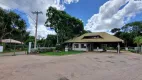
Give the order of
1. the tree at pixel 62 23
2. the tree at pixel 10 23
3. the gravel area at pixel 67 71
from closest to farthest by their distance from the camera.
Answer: the gravel area at pixel 67 71 → the tree at pixel 10 23 → the tree at pixel 62 23

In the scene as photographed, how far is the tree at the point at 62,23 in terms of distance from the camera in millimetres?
31422

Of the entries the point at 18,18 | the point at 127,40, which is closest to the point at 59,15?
the point at 18,18

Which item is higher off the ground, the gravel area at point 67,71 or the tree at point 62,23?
the tree at point 62,23

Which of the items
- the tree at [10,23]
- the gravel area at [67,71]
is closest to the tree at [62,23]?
the tree at [10,23]

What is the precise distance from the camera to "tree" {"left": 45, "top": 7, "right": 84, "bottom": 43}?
103 feet

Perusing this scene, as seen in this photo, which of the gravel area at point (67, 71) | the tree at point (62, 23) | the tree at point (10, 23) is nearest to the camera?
the gravel area at point (67, 71)

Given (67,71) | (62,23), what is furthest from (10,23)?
(67,71)

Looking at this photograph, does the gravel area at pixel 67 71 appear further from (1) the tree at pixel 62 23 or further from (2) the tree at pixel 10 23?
(1) the tree at pixel 62 23

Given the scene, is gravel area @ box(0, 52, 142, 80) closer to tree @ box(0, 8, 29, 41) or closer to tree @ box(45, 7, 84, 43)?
tree @ box(0, 8, 29, 41)

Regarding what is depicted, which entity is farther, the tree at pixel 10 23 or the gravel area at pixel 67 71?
the tree at pixel 10 23

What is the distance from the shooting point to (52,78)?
5.85m

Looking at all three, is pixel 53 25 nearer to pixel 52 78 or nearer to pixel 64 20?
pixel 64 20

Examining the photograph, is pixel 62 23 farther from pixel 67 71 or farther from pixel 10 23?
pixel 67 71

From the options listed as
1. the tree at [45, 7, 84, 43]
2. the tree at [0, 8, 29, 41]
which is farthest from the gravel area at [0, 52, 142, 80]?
the tree at [45, 7, 84, 43]
